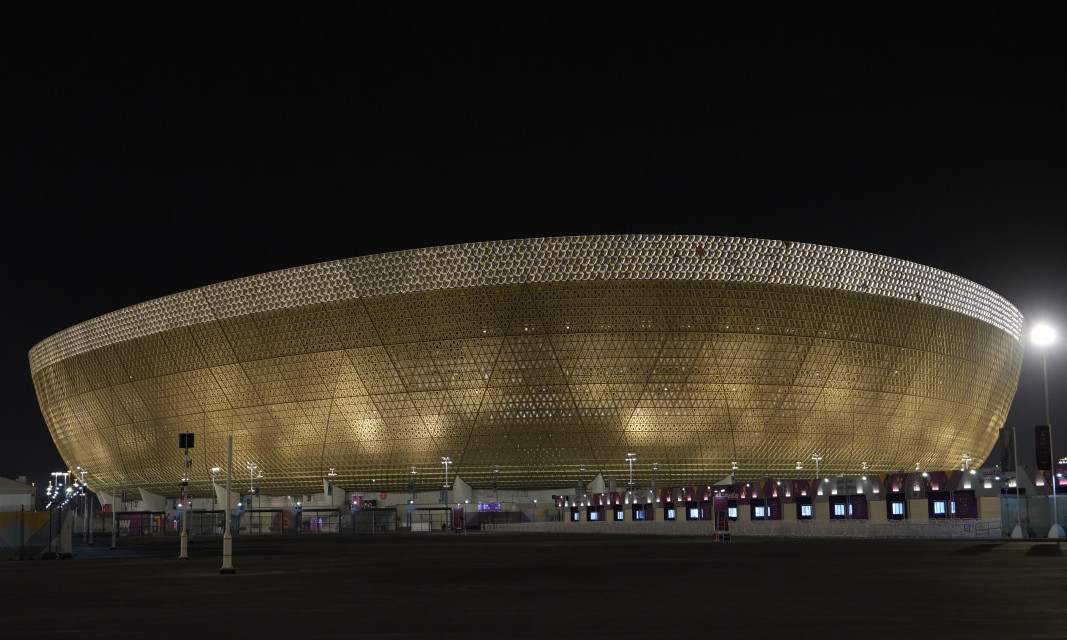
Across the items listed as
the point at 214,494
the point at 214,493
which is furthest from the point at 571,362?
the point at 214,494

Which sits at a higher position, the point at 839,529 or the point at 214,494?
the point at 214,494

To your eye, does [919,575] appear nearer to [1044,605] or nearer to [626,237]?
[1044,605]

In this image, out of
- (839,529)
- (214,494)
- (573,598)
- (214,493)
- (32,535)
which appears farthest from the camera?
(214,494)

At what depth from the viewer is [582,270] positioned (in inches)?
2739

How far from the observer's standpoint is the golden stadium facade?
230 feet

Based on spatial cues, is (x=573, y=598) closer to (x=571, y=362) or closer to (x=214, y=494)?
(x=571, y=362)

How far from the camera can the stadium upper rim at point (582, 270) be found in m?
69.5

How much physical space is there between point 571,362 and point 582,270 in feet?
19.3

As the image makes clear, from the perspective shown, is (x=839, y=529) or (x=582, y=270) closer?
(x=839, y=529)

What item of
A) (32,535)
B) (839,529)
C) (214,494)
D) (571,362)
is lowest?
(839,529)

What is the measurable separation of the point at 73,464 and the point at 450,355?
2096 inches

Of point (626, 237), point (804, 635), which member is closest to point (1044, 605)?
point (804, 635)

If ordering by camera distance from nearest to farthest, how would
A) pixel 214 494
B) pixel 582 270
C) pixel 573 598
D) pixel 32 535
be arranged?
pixel 573 598 → pixel 32 535 → pixel 582 270 → pixel 214 494

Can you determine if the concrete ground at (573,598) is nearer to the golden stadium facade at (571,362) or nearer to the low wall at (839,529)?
the low wall at (839,529)
